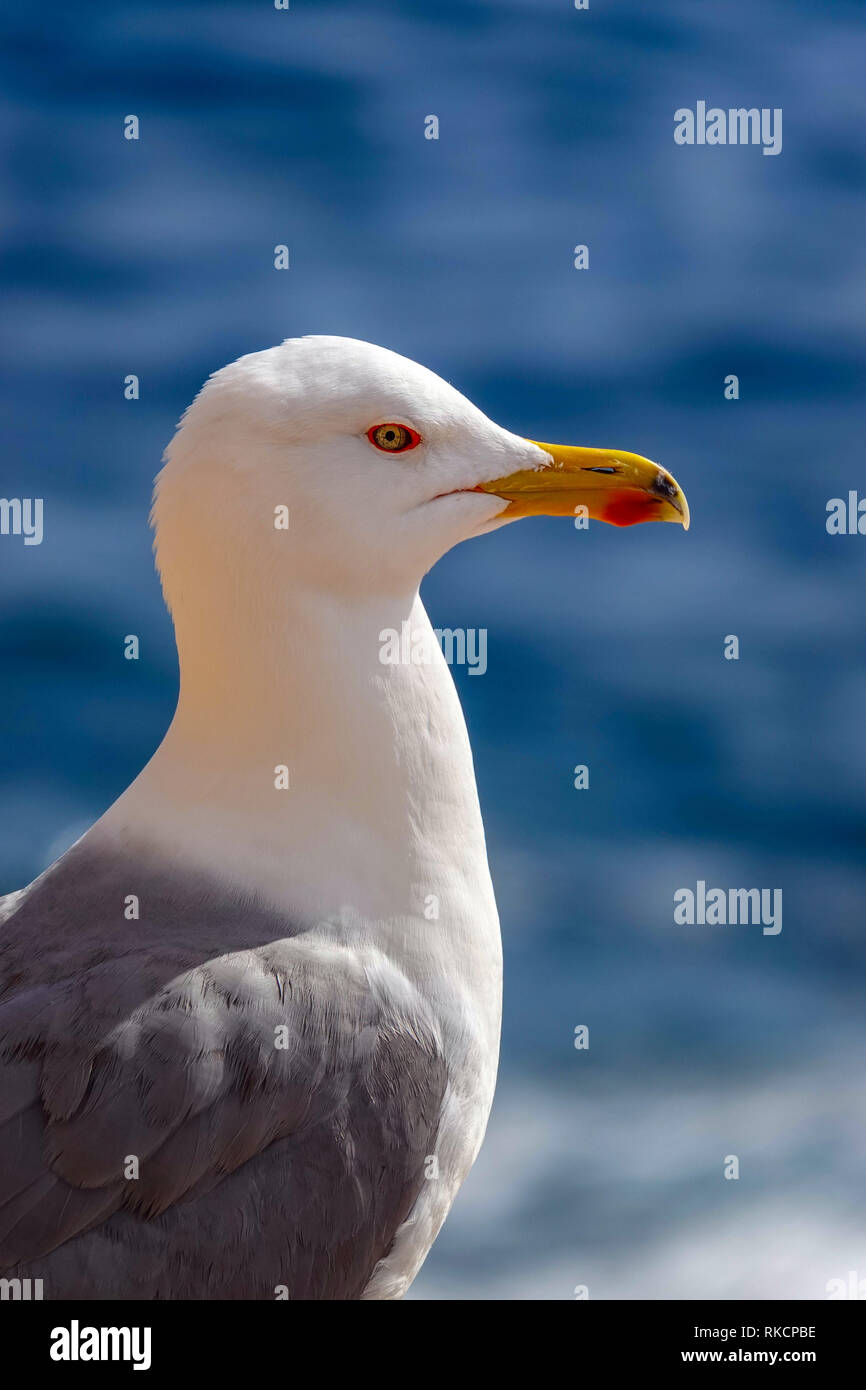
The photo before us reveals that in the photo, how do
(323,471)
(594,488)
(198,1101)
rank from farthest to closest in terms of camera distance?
(594,488) < (323,471) < (198,1101)

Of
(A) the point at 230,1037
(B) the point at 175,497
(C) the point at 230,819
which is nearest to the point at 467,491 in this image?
(B) the point at 175,497

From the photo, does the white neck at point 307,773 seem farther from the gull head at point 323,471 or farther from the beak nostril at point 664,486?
the beak nostril at point 664,486

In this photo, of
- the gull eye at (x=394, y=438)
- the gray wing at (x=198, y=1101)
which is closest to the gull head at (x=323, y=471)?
the gull eye at (x=394, y=438)

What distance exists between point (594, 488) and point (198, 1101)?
3.33 ft

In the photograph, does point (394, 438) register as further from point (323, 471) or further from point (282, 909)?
point (282, 909)

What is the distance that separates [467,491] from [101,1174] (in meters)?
1.02

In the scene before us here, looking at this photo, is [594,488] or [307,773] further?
[594,488]

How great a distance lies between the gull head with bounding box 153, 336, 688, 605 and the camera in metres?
2.26

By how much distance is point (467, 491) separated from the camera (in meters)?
2.39

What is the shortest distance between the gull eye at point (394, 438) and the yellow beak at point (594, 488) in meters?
0.13

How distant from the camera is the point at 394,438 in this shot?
232cm

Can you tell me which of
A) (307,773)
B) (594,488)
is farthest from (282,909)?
(594,488)

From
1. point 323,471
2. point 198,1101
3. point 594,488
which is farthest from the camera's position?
point 594,488
